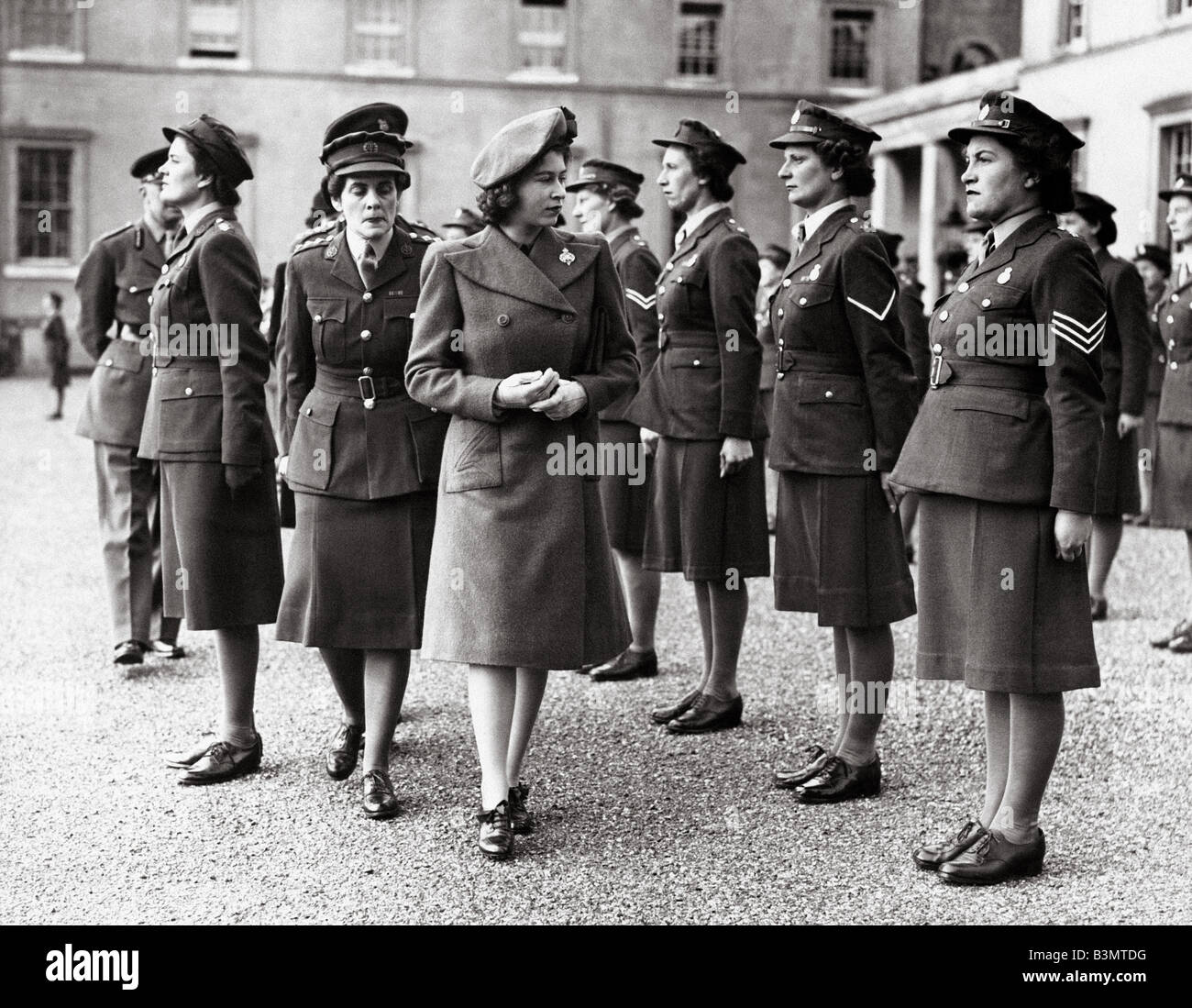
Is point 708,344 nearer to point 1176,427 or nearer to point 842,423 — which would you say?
point 842,423

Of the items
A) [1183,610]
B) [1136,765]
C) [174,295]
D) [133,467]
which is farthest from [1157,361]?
[174,295]

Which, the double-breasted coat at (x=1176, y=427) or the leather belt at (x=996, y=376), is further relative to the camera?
the double-breasted coat at (x=1176, y=427)

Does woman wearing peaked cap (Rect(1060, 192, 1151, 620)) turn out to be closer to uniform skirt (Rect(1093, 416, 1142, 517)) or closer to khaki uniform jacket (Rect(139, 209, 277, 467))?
uniform skirt (Rect(1093, 416, 1142, 517))

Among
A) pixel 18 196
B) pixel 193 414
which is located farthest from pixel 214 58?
pixel 193 414

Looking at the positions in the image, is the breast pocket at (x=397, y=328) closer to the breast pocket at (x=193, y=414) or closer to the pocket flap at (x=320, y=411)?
the pocket flap at (x=320, y=411)

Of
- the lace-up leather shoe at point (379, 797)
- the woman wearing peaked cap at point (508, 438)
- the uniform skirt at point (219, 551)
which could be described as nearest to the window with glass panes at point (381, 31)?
the uniform skirt at point (219, 551)

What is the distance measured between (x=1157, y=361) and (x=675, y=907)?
9354 millimetres

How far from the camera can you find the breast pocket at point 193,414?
6.01 m

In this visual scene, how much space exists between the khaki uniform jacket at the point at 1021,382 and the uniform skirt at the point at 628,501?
2.99m

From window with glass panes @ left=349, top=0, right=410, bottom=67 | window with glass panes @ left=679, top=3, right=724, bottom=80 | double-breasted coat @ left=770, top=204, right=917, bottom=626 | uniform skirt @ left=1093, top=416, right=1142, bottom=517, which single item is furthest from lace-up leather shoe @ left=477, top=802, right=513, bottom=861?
window with glass panes @ left=679, top=3, right=724, bottom=80

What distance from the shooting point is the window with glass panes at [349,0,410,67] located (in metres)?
34.8

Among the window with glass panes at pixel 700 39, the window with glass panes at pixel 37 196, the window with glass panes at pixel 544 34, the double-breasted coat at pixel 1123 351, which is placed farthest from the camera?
the window with glass panes at pixel 700 39

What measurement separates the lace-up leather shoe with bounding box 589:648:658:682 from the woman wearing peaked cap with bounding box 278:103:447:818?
208cm

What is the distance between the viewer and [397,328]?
18.8ft
